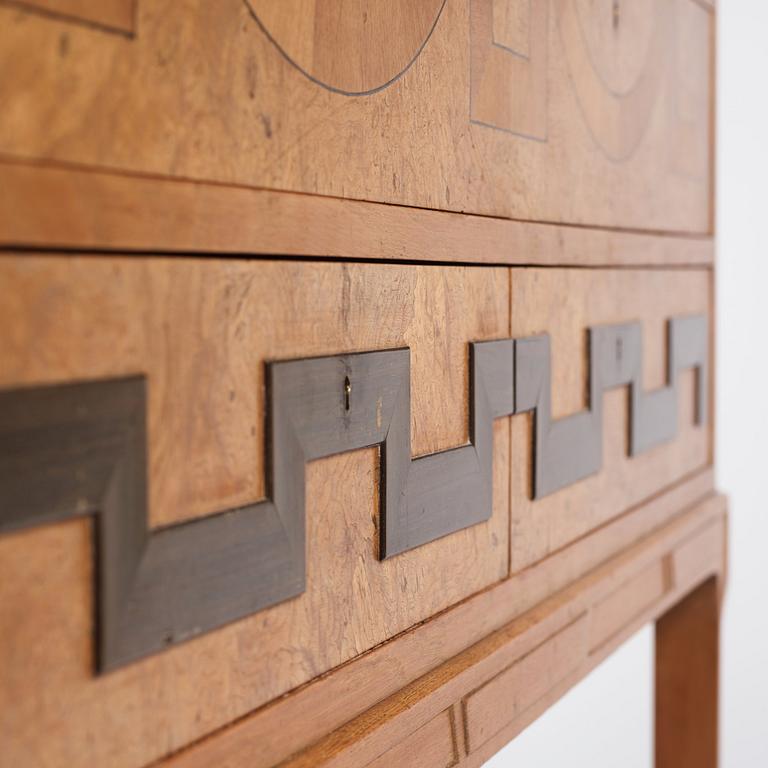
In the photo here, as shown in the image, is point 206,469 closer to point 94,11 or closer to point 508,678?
point 94,11

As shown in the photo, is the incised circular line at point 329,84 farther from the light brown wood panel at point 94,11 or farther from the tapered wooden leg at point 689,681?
the tapered wooden leg at point 689,681

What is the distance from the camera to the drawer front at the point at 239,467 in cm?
46

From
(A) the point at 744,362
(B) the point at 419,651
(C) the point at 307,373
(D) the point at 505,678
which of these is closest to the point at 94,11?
(C) the point at 307,373

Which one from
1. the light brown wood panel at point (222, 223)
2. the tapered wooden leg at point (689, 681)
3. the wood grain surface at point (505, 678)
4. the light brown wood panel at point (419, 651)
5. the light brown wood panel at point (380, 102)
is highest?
the light brown wood panel at point (380, 102)

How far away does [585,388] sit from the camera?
1051 millimetres

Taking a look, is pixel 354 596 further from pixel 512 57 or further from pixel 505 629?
pixel 512 57

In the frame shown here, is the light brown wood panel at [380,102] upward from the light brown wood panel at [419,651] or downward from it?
upward

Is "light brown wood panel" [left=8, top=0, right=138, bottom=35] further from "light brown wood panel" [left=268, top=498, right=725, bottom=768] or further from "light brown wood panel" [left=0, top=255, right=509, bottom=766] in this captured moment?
"light brown wood panel" [left=268, top=498, right=725, bottom=768]

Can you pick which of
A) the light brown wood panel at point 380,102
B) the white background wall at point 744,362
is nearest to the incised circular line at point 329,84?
the light brown wood panel at point 380,102

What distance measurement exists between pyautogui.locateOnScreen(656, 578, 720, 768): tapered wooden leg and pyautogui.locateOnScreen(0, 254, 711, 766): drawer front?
714mm

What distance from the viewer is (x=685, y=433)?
4.51ft

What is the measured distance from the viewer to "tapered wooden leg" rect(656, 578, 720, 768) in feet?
4.96

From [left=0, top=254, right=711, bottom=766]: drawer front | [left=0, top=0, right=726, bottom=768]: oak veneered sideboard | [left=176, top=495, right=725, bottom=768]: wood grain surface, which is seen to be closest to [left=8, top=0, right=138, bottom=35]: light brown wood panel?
[left=0, top=0, right=726, bottom=768]: oak veneered sideboard

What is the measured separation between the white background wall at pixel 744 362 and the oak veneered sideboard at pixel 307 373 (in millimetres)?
917
